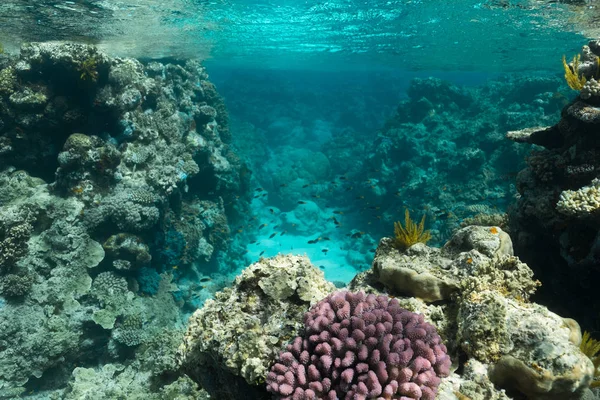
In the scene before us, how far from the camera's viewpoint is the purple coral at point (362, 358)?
293 cm

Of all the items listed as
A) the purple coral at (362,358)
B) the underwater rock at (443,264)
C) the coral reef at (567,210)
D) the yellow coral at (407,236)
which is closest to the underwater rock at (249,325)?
the purple coral at (362,358)

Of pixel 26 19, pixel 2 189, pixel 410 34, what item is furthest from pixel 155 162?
pixel 410 34

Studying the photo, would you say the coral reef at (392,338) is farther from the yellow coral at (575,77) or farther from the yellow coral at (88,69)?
the yellow coral at (88,69)

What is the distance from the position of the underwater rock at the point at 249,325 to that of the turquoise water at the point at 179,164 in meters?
0.57

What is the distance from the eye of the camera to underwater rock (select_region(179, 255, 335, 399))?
12.1ft

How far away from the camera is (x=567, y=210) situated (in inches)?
221

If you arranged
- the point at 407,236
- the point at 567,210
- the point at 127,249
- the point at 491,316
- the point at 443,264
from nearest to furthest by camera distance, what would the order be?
the point at 491,316 < the point at 443,264 < the point at 567,210 < the point at 407,236 < the point at 127,249

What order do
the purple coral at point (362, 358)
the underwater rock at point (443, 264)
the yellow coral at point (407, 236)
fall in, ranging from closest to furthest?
the purple coral at point (362, 358), the underwater rock at point (443, 264), the yellow coral at point (407, 236)

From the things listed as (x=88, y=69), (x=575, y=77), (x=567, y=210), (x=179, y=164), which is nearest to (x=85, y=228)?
(x=179, y=164)

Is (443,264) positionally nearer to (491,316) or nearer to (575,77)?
(491,316)

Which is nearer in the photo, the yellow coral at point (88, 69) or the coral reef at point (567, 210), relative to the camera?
the coral reef at point (567, 210)

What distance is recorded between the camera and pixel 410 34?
27.9 m

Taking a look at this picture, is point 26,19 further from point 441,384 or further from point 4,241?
point 441,384

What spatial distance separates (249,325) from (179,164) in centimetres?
1401
